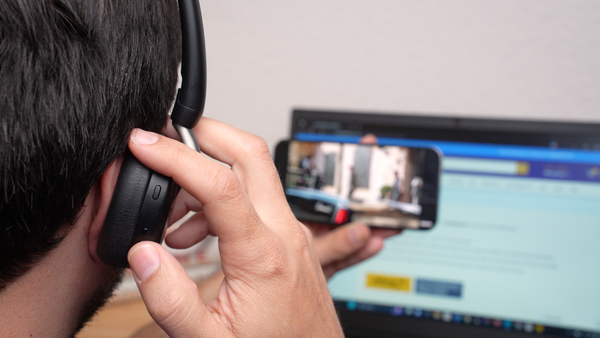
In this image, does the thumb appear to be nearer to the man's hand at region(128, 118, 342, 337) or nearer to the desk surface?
the man's hand at region(128, 118, 342, 337)

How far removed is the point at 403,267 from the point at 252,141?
396mm

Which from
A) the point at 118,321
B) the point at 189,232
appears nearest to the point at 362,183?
the point at 189,232

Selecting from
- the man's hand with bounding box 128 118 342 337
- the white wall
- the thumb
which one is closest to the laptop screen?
the white wall

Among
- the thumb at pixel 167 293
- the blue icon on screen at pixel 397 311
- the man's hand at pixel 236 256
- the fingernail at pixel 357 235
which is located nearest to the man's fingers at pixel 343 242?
the fingernail at pixel 357 235

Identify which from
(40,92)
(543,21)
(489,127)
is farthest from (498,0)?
(40,92)

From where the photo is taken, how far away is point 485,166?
2.04ft

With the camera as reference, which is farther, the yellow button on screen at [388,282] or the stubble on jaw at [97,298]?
the yellow button on screen at [388,282]

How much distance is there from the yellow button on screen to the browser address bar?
196 millimetres

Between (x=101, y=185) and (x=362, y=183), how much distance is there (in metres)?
0.40

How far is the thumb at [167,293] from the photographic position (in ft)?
0.94

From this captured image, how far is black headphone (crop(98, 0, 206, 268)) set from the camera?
0.95 ft

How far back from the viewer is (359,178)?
0.62m

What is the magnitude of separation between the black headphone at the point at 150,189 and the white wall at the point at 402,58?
54 centimetres

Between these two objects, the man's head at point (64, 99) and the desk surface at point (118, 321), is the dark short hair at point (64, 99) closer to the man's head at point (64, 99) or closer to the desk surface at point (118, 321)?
the man's head at point (64, 99)
